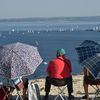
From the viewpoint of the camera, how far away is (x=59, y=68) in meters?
9.10

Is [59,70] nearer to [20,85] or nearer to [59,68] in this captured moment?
[59,68]

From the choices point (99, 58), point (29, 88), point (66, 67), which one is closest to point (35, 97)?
point (29, 88)

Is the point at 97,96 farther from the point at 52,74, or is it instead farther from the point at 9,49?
the point at 9,49

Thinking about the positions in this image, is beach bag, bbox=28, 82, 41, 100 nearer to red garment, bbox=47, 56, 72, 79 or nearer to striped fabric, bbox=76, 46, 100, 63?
red garment, bbox=47, 56, 72, 79

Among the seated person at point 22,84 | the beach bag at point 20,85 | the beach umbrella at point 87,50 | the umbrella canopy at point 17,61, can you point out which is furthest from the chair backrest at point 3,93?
the beach umbrella at point 87,50

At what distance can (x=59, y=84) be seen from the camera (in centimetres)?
905

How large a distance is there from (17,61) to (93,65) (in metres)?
1.49

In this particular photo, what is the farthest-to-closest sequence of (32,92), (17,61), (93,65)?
(32,92)
(17,61)
(93,65)

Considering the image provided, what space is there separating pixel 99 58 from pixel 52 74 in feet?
3.61

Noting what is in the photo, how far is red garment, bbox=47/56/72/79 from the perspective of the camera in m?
9.09

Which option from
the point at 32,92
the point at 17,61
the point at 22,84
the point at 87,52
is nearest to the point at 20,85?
the point at 22,84

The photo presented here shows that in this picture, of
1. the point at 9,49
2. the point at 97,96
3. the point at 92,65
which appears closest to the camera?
the point at 92,65

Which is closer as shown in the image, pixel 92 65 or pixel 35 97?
pixel 92 65

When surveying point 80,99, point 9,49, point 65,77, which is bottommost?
point 80,99
